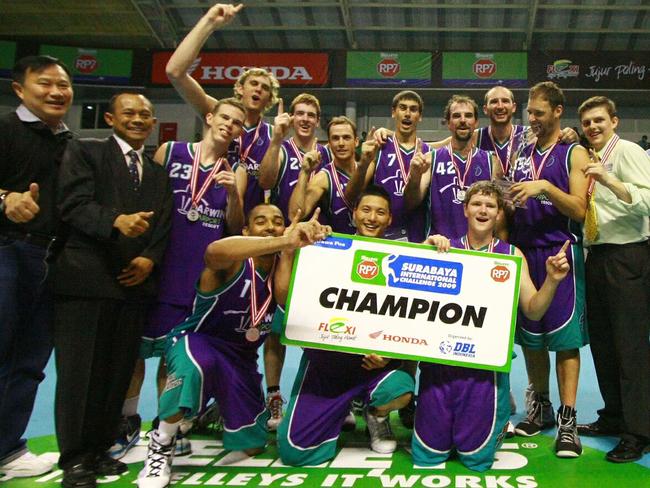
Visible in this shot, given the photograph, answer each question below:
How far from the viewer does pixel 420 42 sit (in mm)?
15633

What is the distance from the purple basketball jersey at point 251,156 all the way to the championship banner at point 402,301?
3.30ft

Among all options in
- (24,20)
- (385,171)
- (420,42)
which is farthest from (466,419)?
(24,20)

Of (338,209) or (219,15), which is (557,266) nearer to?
(338,209)

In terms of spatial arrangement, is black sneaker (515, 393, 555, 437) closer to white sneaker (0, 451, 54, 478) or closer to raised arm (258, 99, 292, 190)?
raised arm (258, 99, 292, 190)

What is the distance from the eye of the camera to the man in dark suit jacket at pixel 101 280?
2.69 metres

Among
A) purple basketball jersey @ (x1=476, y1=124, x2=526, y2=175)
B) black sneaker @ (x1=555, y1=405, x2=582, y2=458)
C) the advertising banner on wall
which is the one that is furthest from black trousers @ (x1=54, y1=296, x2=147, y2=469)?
the advertising banner on wall

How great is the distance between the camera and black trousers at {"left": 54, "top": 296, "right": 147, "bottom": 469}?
2693 mm

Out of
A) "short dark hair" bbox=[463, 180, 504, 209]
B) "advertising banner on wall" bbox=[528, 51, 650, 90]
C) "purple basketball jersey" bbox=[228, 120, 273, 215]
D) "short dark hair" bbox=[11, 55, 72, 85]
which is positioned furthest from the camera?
"advertising banner on wall" bbox=[528, 51, 650, 90]

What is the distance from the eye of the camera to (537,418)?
12.2 ft

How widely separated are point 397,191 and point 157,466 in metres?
2.38

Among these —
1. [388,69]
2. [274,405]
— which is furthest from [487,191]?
[388,69]

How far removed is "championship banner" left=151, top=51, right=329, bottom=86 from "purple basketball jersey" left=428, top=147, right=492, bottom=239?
1157cm

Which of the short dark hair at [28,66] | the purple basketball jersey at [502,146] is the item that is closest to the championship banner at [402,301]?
the purple basketball jersey at [502,146]

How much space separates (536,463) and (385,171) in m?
2.16
